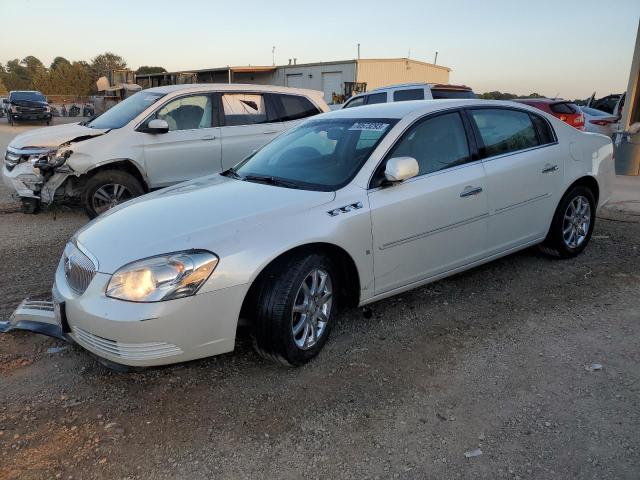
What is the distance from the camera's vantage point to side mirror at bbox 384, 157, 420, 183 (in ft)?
11.5

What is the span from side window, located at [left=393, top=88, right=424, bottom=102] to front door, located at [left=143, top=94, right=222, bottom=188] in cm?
544

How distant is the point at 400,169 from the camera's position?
138 inches

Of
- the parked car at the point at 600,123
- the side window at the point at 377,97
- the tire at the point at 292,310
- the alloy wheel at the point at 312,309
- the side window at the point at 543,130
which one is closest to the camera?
the tire at the point at 292,310

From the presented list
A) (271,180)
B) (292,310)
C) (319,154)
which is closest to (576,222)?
(319,154)

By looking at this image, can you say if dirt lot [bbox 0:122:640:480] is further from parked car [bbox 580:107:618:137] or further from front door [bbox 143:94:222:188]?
parked car [bbox 580:107:618:137]

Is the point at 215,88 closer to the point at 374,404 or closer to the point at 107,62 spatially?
the point at 374,404

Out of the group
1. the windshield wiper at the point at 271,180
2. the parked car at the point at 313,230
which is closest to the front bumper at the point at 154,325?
the parked car at the point at 313,230

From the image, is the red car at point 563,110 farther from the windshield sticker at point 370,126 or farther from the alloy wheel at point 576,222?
the windshield sticker at point 370,126

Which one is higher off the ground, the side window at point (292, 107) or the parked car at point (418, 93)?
the parked car at point (418, 93)

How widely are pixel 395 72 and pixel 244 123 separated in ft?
87.3

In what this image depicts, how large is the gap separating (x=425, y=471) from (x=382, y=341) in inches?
51.8

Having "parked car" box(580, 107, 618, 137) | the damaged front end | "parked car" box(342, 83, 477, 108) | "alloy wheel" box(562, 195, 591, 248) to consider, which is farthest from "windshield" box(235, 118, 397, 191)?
"parked car" box(580, 107, 618, 137)

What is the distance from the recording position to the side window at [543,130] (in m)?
4.82

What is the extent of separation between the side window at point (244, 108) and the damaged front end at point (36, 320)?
4325mm
